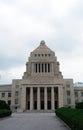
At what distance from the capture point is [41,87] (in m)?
67.8

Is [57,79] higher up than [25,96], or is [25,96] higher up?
[57,79]

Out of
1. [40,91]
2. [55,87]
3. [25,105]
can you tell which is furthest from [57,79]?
[25,105]

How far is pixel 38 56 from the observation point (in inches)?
3007

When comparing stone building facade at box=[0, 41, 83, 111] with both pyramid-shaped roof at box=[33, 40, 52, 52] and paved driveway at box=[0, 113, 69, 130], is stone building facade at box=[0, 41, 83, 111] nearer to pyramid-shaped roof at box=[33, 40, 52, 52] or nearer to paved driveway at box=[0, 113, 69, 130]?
pyramid-shaped roof at box=[33, 40, 52, 52]

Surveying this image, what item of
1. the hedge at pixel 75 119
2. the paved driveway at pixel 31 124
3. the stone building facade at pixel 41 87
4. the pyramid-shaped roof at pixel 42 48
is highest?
the pyramid-shaped roof at pixel 42 48

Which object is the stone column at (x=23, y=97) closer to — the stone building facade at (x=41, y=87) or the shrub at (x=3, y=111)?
the stone building facade at (x=41, y=87)

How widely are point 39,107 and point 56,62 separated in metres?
18.0

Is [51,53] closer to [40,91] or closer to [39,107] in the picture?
[40,91]

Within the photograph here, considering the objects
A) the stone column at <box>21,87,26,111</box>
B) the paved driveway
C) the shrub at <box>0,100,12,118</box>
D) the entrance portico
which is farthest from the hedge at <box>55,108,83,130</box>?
the stone column at <box>21,87,26,111</box>

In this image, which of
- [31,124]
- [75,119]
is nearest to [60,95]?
[31,124]

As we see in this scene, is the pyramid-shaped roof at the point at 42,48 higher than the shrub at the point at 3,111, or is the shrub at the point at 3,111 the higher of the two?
the pyramid-shaped roof at the point at 42,48

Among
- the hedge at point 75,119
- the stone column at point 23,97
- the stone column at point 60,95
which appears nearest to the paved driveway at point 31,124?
the hedge at point 75,119

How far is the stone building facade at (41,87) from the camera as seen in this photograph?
66438 millimetres

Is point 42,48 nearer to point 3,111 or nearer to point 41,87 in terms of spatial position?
point 41,87
